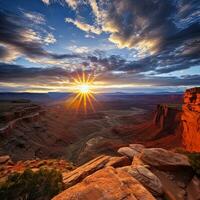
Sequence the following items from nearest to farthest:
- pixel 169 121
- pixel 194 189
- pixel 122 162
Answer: pixel 194 189, pixel 122 162, pixel 169 121

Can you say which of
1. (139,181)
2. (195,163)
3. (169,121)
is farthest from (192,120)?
(169,121)

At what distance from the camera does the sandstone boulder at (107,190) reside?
602cm

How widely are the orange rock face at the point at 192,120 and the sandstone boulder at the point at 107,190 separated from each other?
59.4ft

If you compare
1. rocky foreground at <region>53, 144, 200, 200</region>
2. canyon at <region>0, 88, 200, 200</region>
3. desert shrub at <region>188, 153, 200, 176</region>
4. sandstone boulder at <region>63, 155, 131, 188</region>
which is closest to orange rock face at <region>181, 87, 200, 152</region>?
canyon at <region>0, 88, 200, 200</region>

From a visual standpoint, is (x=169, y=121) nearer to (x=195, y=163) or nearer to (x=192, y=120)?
(x=192, y=120)

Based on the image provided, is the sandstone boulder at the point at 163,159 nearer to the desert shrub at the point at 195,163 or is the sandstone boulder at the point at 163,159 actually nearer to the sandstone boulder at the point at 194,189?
the desert shrub at the point at 195,163

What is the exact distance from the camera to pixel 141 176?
328 inches

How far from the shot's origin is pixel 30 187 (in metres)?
7.98

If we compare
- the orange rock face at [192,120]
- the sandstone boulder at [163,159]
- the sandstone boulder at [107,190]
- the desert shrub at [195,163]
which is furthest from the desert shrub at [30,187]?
the orange rock face at [192,120]

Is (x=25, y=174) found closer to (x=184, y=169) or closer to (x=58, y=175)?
(x=58, y=175)

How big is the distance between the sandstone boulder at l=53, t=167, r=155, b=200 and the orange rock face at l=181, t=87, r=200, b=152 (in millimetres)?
18101

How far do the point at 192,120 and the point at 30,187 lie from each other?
22.8 m

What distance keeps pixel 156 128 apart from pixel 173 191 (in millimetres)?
42868

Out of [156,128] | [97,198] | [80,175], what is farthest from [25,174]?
[156,128]
